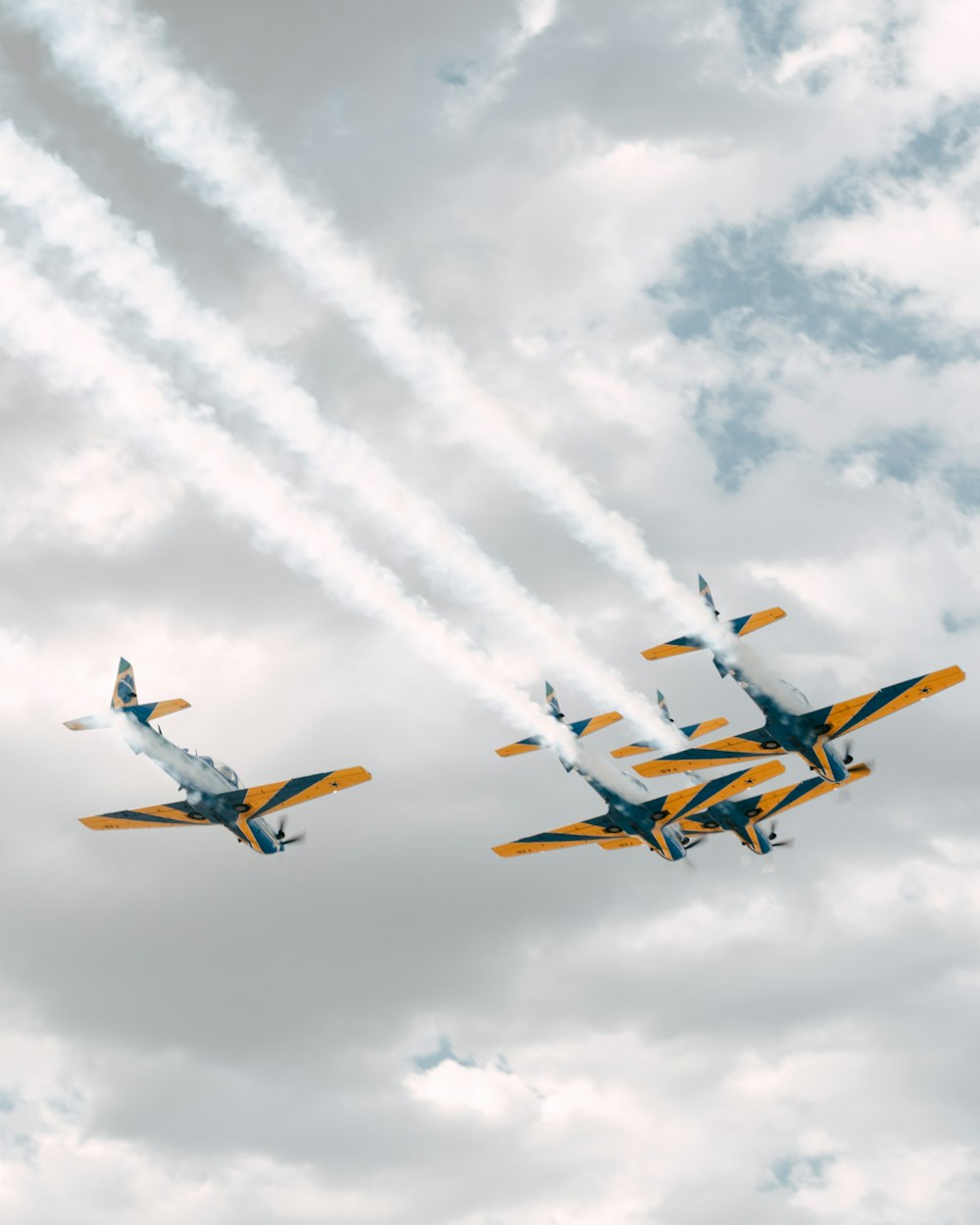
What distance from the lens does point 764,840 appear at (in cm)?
7725

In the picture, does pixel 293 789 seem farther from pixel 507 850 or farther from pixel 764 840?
pixel 764 840

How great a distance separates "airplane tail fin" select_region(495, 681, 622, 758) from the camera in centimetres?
6894

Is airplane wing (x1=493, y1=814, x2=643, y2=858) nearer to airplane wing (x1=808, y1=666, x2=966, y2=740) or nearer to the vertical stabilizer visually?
airplane wing (x1=808, y1=666, x2=966, y2=740)

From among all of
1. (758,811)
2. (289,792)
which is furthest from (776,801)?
(289,792)

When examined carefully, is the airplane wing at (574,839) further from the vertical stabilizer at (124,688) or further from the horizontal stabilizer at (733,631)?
the vertical stabilizer at (124,688)

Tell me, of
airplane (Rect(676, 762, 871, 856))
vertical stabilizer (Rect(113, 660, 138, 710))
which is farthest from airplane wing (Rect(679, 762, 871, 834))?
vertical stabilizer (Rect(113, 660, 138, 710))

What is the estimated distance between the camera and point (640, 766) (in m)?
74.2

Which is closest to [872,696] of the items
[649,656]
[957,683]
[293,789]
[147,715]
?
[957,683]

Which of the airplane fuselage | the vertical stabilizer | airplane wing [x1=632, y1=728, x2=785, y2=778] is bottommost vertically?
the airplane fuselage

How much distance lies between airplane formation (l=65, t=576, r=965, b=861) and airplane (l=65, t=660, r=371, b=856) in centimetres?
4

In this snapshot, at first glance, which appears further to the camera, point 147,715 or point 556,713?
point 556,713

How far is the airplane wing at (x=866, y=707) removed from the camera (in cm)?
7012

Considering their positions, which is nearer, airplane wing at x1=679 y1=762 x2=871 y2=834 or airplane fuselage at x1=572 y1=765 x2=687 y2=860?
airplane fuselage at x1=572 y1=765 x2=687 y2=860

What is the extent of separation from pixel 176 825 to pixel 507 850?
14246 millimetres
